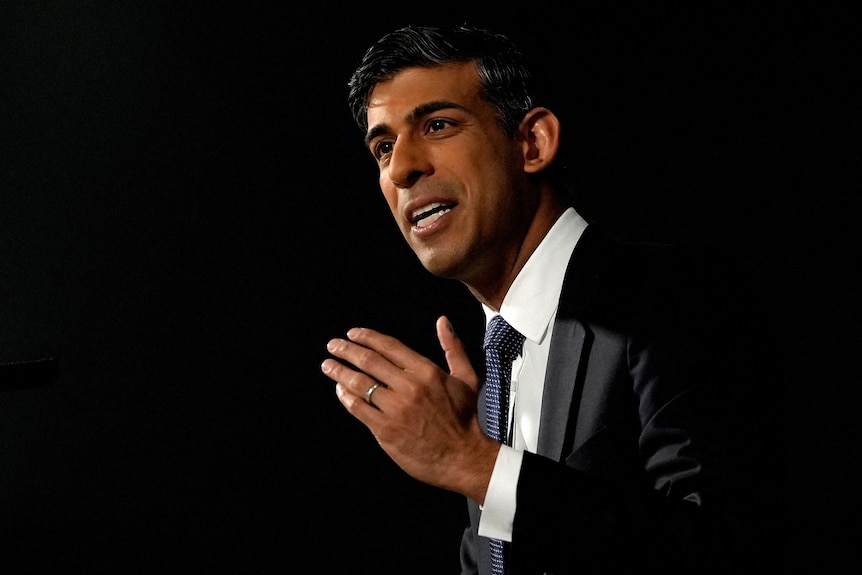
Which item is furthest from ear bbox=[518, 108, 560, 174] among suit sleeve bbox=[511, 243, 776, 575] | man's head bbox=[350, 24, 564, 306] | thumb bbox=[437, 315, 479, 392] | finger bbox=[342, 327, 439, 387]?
finger bbox=[342, 327, 439, 387]

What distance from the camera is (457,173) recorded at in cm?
141

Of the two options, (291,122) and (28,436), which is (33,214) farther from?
(291,122)

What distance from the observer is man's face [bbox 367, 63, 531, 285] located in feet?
4.58

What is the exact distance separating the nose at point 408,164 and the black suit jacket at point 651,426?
307mm

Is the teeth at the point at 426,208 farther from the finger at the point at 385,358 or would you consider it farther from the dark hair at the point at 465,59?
the finger at the point at 385,358

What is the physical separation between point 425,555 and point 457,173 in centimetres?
131

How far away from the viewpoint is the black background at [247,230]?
7.13ft

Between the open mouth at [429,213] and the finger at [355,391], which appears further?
the open mouth at [429,213]

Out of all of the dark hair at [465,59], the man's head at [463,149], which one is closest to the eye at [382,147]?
the man's head at [463,149]

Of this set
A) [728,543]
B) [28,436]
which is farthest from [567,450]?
[28,436]

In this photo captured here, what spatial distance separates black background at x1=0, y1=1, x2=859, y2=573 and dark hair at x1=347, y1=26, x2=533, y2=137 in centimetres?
74

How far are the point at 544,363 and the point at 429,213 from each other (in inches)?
12.8

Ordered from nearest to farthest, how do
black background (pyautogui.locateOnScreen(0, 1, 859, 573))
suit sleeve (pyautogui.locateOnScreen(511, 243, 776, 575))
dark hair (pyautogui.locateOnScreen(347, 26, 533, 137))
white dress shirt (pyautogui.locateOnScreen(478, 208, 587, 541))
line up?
1. suit sleeve (pyautogui.locateOnScreen(511, 243, 776, 575))
2. white dress shirt (pyautogui.locateOnScreen(478, 208, 587, 541))
3. dark hair (pyautogui.locateOnScreen(347, 26, 533, 137))
4. black background (pyautogui.locateOnScreen(0, 1, 859, 573))

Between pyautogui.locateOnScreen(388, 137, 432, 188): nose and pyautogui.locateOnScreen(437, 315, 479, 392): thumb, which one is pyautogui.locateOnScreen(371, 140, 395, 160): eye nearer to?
pyautogui.locateOnScreen(388, 137, 432, 188): nose
